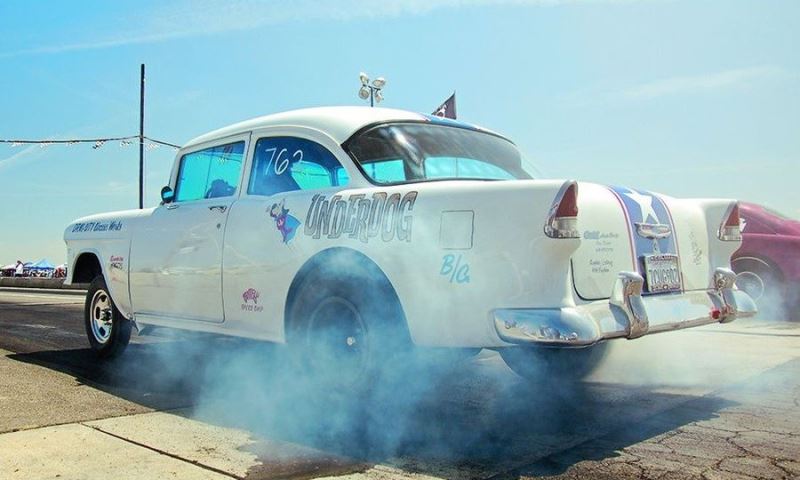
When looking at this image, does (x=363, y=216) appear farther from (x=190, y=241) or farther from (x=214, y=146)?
(x=214, y=146)

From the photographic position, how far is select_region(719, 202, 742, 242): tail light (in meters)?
4.42

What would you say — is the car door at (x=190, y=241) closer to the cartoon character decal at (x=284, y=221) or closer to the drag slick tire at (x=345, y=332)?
the cartoon character decal at (x=284, y=221)

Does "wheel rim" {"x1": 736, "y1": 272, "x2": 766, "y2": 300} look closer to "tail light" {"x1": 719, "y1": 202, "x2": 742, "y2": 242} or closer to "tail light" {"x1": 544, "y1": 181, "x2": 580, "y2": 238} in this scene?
"tail light" {"x1": 719, "y1": 202, "x2": 742, "y2": 242}

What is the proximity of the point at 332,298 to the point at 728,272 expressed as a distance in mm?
2516

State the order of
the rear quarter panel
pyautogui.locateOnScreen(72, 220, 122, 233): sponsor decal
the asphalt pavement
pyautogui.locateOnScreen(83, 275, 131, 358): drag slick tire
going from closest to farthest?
the asphalt pavement
the rear quarter panel
pyautogui.locateOnScreen(72, 220, 122, 233): sponsor decal
pyautogui.locateOnScreen(83, 275, 131, 358): drag slick tire

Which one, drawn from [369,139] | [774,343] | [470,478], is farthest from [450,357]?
[774,343]

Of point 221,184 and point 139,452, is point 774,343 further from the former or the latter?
point 139,452

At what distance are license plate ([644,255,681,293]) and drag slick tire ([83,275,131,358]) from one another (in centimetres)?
433

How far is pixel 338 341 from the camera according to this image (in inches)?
154

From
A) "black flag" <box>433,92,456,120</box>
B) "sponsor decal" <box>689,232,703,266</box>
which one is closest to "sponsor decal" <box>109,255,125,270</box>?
"sponsor decal" <box>689,232,703,266</box>

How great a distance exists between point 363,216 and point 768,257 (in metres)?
7.49

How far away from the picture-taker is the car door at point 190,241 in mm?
4719

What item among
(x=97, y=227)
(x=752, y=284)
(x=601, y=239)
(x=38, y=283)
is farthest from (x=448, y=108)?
(x=38, y=283)

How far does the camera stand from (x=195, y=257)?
483cm
